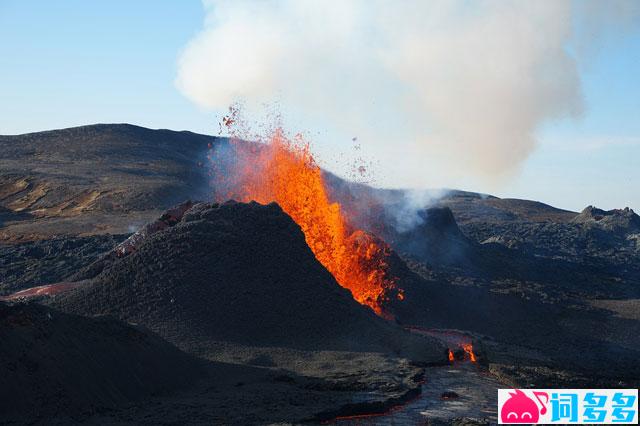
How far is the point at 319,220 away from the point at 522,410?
22.0m

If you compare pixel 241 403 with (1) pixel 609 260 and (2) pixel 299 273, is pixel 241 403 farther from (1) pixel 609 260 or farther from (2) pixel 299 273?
(1) pixel 609 260

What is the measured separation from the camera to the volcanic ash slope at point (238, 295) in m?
27.3

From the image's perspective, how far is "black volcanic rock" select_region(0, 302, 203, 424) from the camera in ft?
60.0

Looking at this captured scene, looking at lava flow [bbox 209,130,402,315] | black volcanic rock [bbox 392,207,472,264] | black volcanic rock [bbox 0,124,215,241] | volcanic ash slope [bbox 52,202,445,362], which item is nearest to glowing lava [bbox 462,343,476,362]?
volcanic ash slope [bbox 52,202,445,362]

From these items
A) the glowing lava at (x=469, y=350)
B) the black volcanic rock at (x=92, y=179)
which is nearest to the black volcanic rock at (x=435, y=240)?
the black volcanic rock at (x=92, y=179)

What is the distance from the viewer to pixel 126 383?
20.8 metres

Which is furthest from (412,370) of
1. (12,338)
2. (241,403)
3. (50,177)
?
(50,177)

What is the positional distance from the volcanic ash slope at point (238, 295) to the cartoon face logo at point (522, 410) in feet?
21.0

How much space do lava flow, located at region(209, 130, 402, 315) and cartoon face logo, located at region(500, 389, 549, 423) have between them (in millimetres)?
14918

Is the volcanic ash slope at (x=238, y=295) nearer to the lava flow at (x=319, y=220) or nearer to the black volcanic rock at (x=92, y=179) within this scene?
the lava flow at (x=319, y=220)

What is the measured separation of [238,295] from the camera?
93.8 feet

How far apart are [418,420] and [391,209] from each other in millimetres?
41679

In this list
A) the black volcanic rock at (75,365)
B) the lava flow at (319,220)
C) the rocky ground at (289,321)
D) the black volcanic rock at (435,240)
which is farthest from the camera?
→ the black volcanic rock at (435,240)

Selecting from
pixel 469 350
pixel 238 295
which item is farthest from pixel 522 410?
pixel 238 295
